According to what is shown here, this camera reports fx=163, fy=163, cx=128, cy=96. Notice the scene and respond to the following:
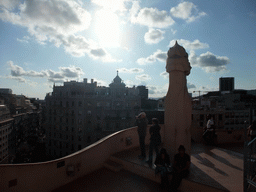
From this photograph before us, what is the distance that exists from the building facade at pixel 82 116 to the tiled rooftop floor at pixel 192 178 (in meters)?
32.5

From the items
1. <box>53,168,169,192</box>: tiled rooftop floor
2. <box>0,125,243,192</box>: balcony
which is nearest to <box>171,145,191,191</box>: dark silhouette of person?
<box>0,125,243,192</box>: balcony

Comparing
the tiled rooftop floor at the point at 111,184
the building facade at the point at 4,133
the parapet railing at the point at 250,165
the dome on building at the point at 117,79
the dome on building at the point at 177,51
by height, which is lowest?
the building facade at the point at 4,133

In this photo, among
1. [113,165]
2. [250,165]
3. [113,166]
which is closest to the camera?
[250,165]

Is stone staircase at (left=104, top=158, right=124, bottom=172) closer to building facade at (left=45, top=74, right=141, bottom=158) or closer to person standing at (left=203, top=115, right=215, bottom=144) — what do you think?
person standing at (left=203, top=115, right=215, bottom=144)

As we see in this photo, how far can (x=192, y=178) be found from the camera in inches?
202

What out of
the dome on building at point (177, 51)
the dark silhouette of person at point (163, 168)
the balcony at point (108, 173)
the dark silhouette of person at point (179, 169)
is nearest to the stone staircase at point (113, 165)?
the balcony at point (108, 173)

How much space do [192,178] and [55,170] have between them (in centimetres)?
435

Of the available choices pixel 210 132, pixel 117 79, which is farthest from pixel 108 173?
pixel 117 79

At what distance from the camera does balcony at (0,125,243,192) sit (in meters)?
4.56

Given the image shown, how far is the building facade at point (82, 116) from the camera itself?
3884 cm

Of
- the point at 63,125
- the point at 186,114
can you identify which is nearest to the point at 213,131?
the point at 186,114

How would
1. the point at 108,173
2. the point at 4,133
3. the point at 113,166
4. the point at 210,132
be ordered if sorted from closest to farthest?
the point at 108,173 < the point at 113,166 < the point at 210,132 < the point at 4,133

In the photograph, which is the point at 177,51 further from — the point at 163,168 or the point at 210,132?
the point at 210,132

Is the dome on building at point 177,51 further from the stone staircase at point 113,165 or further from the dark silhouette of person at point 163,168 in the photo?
the stone staircase at point 113,165
